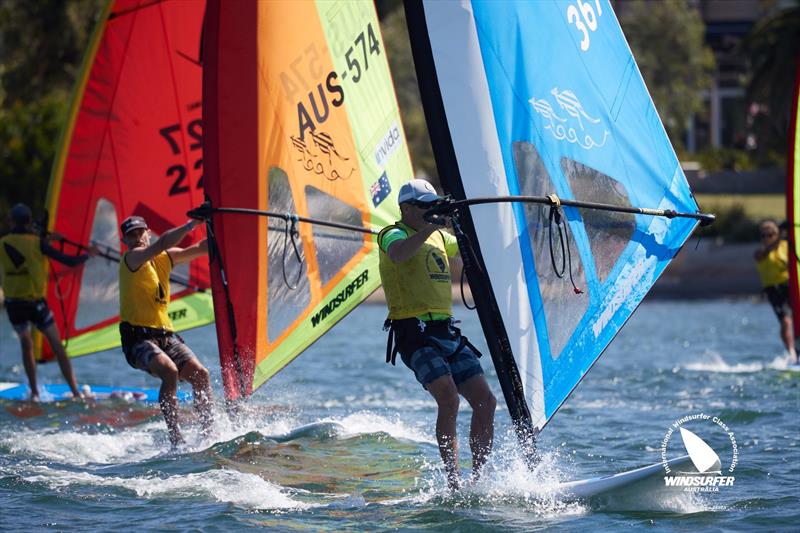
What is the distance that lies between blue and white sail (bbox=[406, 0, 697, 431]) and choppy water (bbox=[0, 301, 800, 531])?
70cm

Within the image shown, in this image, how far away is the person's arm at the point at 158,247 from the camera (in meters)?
7.96

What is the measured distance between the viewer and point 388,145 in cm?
971

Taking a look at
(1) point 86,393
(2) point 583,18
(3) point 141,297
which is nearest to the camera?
(2) point 583,18

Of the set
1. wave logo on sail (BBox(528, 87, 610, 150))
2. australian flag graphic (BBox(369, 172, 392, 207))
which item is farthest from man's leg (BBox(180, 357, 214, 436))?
wave logo on sail (BBox(528, 87, 610, 150))

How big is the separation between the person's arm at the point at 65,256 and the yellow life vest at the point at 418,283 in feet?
15.6

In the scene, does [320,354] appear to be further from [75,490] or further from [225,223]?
[75,490]

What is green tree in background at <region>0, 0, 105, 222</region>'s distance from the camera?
26.7 metres

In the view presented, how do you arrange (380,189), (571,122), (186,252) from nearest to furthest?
1. (571,122)
2. (186,252)
3. (380,189)

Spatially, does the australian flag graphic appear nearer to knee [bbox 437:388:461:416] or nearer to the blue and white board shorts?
the blue and white board shorts

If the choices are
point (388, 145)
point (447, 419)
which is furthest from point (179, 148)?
point (447, 419)

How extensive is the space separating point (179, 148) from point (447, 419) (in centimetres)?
536

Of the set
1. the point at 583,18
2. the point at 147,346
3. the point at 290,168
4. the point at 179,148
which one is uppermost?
the point at 583,18

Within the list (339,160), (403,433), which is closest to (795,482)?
(403,433)

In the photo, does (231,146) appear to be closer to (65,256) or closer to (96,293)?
(65,256)
